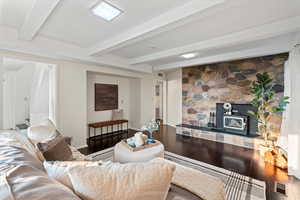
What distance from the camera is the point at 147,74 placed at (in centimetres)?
554

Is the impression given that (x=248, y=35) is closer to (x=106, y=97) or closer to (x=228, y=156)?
(x=228, y=156)

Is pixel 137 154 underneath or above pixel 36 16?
underneath

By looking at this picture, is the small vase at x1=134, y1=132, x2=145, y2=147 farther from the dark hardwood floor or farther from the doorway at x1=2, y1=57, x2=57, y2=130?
the doorway at x1=2, y1=57, x2=57, y2=130

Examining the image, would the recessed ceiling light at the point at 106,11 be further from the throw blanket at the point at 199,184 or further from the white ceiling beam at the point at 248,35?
the throw blanket at the point at 199,184

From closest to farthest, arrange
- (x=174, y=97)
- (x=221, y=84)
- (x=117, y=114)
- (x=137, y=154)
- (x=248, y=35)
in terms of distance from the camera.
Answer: (x=137, y=154) → (x=248, y=35) → (x=221, y=84) → (x=117, y=114) → (x=174, y=97)

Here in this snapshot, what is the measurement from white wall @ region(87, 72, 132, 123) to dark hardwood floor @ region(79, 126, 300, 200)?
37.2 inches

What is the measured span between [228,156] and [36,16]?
4.18 metres

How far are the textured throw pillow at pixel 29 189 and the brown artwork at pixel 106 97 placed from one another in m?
3.97

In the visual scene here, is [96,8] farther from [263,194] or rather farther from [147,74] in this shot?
[147,74]

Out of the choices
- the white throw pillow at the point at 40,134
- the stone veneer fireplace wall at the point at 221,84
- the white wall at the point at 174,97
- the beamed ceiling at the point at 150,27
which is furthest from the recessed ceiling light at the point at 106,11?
the white wall at the point at 174,97

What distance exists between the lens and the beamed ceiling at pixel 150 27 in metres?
1.80

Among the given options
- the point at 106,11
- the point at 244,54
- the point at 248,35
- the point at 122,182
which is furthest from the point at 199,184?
the point at 244,54

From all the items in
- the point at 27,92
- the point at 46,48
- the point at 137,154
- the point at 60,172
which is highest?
the point at 46,48

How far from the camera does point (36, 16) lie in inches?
74.0
